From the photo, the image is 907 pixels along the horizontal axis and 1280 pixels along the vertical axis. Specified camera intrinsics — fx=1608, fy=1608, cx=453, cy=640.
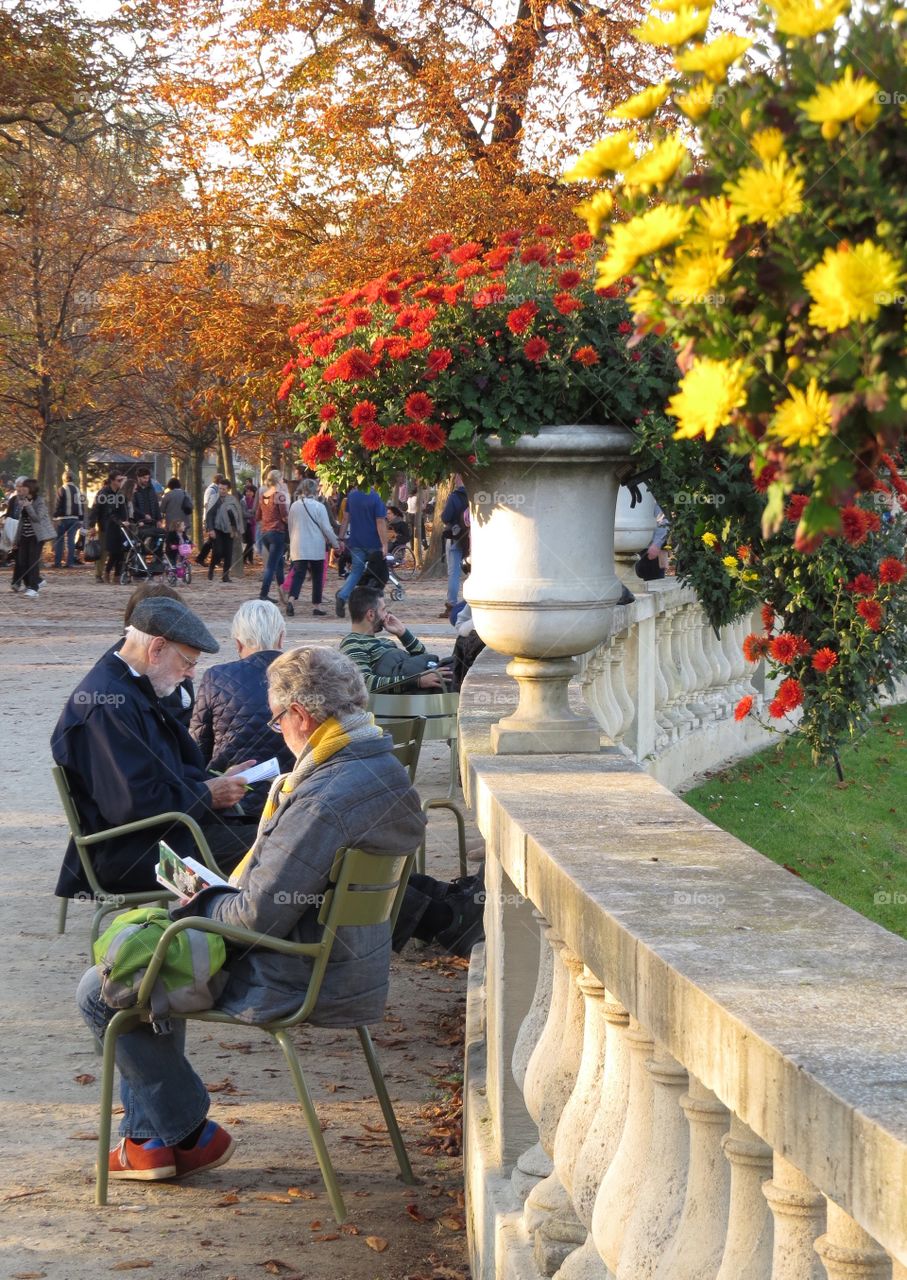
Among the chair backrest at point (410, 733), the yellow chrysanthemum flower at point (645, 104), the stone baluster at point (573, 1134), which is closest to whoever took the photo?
the yellow chrysanthemum flower at point (645, 104)

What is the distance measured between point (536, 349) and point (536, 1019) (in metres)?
1.60

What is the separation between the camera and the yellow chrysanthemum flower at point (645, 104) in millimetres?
1546

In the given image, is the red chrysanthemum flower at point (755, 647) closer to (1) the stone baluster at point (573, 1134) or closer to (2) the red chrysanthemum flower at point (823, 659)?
(2) the red chrysanthemum flower at point (823, 659)

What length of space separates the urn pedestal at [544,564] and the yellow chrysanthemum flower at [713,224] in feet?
8.16

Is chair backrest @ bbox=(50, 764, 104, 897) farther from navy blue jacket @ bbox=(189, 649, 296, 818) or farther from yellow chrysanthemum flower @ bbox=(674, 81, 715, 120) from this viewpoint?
yellow chrysanthemum flower @ bbox=(674, 81, 715, 120)

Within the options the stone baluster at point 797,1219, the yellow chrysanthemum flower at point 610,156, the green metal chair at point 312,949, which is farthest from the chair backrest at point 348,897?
the yellow chrysanthemum flower at point 610,156

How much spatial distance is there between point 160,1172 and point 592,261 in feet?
9.04

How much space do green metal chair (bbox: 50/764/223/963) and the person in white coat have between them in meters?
15.9

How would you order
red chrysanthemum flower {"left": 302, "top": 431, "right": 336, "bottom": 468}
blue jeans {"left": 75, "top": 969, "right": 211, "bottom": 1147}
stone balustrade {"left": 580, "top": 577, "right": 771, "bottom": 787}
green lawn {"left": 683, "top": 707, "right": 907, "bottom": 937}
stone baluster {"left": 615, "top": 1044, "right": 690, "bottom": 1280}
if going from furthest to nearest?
green lawn {"left": 683, "top": 707, "right": 907, "bottom": 937} → stone balustrade {"left": 580, "top": 577, "right": 771, "bottom": 787} → blue jeans {"left": 75, "top": 969, "right": 211, "bottom": 1147} → red chrysanthemum flower {"left": 302, "top": 431, "right": 336, "bottom": 468} → stone baluster {"left": 615, "top": 1044, "right": 690, "bottom": 1280}

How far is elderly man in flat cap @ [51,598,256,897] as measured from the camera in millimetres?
5805

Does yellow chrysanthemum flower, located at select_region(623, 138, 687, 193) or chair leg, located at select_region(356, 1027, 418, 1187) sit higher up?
yellow chrysanthemum flower, located at select_region(623, 138, 687, 193)

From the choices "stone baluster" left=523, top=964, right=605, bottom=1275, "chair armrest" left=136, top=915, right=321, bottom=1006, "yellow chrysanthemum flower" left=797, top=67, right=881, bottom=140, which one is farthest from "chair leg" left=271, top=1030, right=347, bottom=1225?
"yellow chrysanthemum flower" left=797, top=67, right=881, bottom=140

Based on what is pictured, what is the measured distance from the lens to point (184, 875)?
4676 millimetres

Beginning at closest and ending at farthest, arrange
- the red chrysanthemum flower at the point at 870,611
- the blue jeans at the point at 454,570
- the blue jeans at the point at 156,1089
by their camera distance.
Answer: the blue jeans at the point at 156,1089, the red chrysanthemum flower at the point at 870,611, the blue jeans at the point at 454,570
